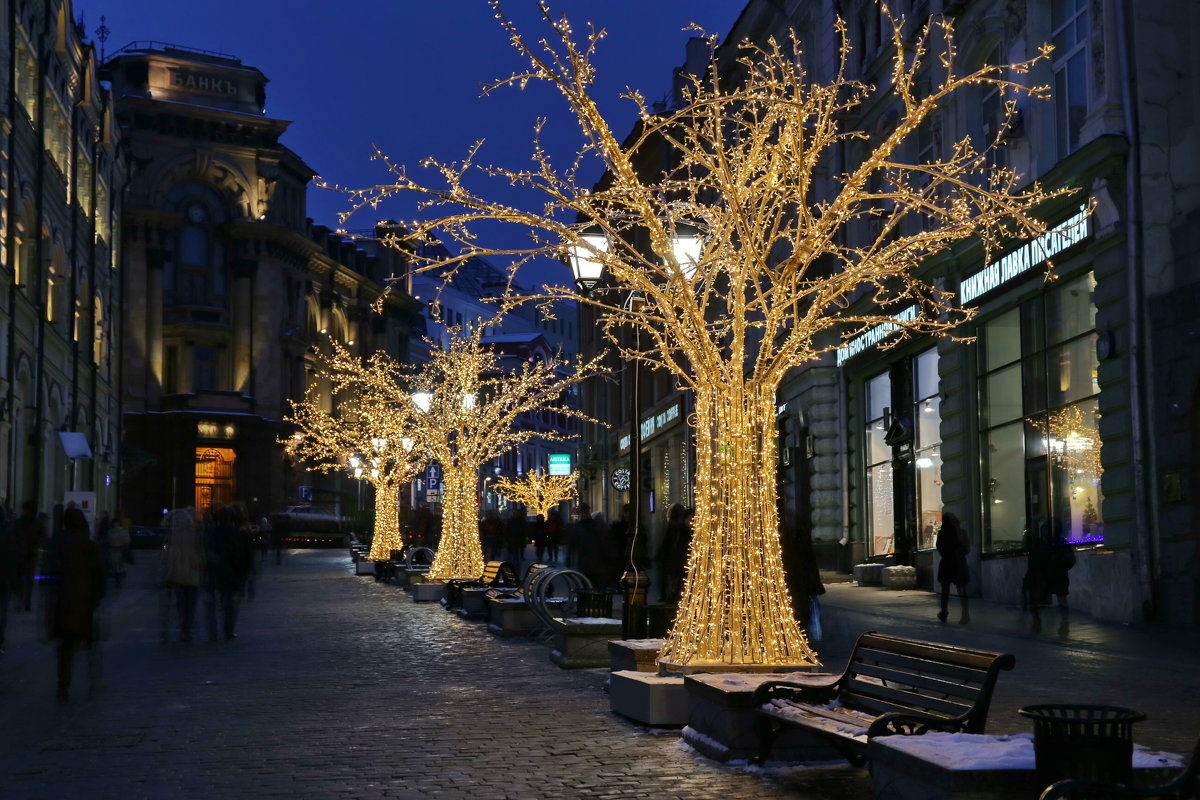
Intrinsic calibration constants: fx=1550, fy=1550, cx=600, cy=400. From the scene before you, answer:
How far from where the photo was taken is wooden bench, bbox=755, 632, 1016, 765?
291 inches

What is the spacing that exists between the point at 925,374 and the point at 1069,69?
7753 mm

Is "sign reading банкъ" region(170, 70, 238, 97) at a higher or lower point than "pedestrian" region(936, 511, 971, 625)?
higher

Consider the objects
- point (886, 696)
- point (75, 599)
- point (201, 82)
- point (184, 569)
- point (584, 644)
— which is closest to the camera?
point (886, 696)

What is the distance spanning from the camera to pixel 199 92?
77062 mm

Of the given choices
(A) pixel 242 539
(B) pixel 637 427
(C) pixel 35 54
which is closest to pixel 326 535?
(C) pixel 35 54

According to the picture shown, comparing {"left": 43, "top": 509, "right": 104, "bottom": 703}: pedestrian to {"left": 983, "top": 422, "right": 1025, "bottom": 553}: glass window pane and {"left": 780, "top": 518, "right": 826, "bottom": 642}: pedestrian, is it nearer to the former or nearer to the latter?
{"left": 780, "top": 518, "right": 826, "bottom": 642}: pedestrian

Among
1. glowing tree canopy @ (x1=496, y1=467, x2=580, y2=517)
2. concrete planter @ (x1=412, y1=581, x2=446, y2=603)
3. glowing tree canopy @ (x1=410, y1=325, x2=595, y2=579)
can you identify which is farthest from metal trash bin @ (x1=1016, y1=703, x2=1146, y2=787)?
glowing tree canopy @ (x1=496, y1=467, x2=580, y2=517)

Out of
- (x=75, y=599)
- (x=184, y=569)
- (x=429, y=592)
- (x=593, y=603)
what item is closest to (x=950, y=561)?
(x=593, y=603)

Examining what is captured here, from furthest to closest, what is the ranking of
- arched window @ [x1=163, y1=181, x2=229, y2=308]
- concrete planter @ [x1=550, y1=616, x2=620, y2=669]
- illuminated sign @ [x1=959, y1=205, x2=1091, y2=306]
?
arched window @ [x1=163, y1=181, x2=229, y2=308]
illuminated sign @ [x1=959, y1=205, x2=1091, y2=306]
concrete planter @ [x1=550, y1=616, x2=620, y2=669]

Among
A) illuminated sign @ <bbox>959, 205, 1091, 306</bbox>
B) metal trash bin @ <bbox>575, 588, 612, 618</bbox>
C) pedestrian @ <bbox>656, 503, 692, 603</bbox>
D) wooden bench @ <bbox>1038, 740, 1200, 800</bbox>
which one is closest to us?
wooden bench @ <bbox>1038, 740, 1200, 800</bbox>

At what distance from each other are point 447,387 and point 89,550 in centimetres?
1712

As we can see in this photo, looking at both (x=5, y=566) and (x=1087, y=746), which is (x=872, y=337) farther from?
(x=1087, y=746)

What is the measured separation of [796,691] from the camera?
29.8ft

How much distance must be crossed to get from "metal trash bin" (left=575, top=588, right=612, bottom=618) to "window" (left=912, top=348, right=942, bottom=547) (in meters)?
11.3
